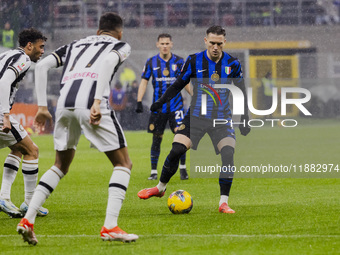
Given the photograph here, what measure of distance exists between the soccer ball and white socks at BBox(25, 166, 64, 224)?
1812 mm

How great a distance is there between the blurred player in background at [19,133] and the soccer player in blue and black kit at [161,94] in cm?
360

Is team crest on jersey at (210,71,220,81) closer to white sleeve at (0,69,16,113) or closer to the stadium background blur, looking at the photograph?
white sleeve at (0,69,16,113)

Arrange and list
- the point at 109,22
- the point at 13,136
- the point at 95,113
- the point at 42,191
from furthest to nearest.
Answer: the point at 13,136 < the point at 109,22 < the point at 42,191 < the point at 95,113

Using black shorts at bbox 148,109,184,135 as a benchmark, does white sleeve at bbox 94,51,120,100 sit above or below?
above

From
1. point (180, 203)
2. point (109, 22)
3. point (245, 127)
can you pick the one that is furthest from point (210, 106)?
point (109, 22)

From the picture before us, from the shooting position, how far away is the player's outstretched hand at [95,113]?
17.9 feet

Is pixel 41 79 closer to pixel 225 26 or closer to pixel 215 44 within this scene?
pixel 215 44

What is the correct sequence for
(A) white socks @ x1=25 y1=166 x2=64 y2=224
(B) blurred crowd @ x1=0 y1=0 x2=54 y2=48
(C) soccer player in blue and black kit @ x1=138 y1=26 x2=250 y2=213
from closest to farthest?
1. (A) white socks @ x1=25 y1=166 x2=64 y2=224
2. (C) soccer player in blue and black kit @ x1=138 y1=26 x2=250 y2=213
3. (B) blurred crowd @ x1=0 y1=0 x2=54 y2=48

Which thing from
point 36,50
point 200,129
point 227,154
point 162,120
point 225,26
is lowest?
point 225,26

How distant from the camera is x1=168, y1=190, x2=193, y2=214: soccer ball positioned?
7359mm

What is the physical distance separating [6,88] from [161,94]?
454 cm

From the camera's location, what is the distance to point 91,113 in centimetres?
546

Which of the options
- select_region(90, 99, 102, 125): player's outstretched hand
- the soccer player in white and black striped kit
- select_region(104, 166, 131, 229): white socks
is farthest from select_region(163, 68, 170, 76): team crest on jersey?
select_region(90, 99, 102, 125): player's outstretched hand

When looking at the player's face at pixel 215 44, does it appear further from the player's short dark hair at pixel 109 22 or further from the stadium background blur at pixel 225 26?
the stadium background blur at pixel 225 26
